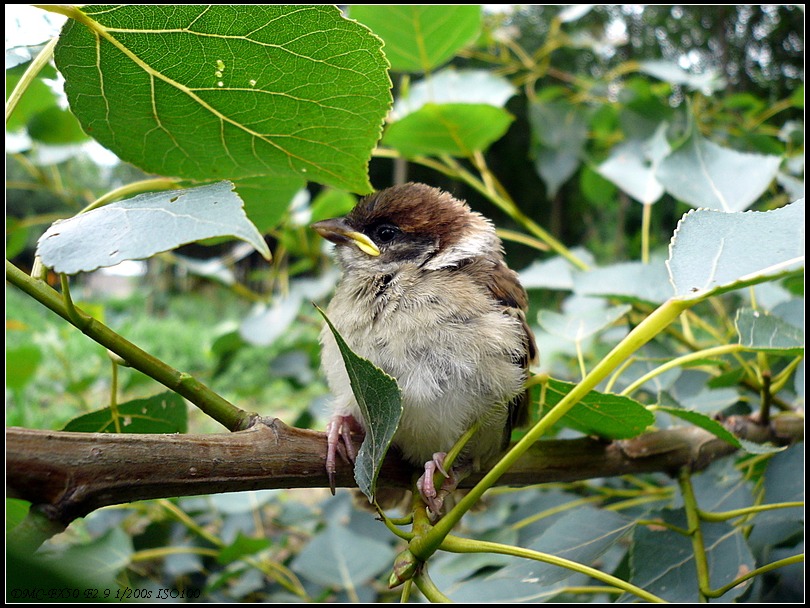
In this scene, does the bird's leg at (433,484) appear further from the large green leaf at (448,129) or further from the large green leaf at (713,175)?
the large green leaf at (448,129)

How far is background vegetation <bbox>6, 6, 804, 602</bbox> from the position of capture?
68 cm

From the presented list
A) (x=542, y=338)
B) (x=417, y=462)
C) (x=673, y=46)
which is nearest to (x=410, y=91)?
(x=542, y=338)

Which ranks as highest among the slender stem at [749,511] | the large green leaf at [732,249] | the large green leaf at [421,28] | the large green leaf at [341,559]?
the large green leaf at [421,28]

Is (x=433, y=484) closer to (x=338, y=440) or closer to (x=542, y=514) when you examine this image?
(x=338, y=440)

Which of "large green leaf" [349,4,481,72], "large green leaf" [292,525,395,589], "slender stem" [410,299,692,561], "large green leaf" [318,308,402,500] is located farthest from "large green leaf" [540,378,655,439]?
"large green leaf" [349,4,481,72]

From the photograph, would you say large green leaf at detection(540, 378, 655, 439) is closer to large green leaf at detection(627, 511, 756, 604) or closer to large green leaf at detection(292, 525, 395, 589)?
large green leaf at detection(627, 511, 756, 604)

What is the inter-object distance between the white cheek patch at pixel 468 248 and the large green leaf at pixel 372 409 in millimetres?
564

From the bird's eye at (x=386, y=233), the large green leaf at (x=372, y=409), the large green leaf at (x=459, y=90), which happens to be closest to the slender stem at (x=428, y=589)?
the large green leaf at (x=372, y=409)

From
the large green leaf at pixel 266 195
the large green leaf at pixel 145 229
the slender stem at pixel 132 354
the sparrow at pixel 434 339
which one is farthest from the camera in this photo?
the sparrow at pixel 434 339

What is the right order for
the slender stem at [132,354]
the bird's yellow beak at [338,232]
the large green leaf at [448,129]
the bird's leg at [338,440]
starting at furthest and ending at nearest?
the large green leaf at [448,129] < the bird's yellow beak at [338,232] < the bird's leg at [338,440] < the slender stem at [132,354]

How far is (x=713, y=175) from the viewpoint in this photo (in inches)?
47.2

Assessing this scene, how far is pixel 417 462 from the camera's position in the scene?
973mm

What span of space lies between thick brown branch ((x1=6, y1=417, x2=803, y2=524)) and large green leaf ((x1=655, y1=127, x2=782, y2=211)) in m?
0.61

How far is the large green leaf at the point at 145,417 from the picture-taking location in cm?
84
